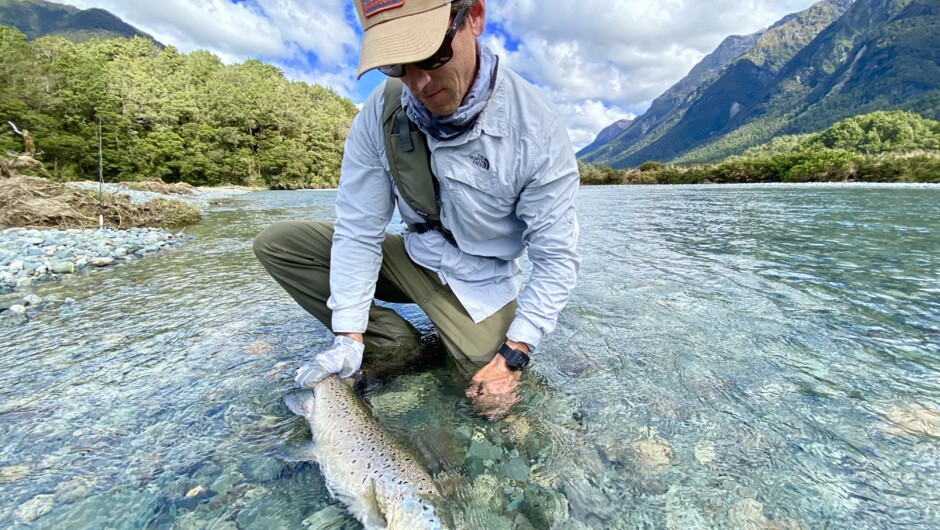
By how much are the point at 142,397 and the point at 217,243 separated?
22.3 feet

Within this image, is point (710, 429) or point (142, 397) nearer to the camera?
point (710, 429)

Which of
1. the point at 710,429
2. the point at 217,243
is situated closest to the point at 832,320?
the point at 710,429

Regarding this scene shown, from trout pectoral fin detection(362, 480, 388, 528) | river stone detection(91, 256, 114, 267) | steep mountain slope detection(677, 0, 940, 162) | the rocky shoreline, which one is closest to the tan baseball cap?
trout pectoral fin detection(362, 480, 388, 528)

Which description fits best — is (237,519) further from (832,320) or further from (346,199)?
(832,320)

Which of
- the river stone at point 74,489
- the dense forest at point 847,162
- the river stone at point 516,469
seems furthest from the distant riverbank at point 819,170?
the river stone at point 74,489

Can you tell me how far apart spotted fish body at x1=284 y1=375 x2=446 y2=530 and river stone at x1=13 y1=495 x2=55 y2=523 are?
997mm

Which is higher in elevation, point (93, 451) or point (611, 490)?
point (611, 490)

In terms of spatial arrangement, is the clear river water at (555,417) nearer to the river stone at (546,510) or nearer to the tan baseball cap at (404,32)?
the river stone at (546,510)

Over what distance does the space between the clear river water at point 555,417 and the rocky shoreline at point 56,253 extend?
80 cm

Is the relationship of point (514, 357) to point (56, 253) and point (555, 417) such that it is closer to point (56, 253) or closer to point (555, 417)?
point (555, 417)

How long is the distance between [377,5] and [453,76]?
43 cm

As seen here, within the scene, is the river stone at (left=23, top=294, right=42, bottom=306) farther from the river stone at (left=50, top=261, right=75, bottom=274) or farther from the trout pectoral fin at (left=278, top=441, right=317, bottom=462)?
the trout pectoral fin at (left=278, top=441, right=317, bottom=462)

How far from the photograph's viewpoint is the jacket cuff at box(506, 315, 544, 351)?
2.30m

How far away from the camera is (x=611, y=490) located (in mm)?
1784
